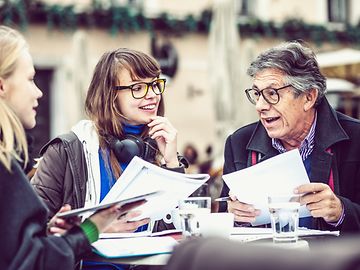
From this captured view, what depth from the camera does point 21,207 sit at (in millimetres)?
2256

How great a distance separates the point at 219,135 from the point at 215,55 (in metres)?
1.40

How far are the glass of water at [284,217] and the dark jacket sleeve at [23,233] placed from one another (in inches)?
27.5

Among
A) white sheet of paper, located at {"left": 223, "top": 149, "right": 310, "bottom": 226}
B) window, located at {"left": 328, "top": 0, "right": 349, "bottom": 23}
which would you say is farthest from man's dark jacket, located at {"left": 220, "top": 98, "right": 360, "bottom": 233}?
window, located at {"left": 328, "top": 0, "right": 349, "bottom": 23}

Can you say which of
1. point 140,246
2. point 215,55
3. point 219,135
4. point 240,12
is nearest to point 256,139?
point 140,246

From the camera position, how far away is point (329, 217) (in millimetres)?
3004

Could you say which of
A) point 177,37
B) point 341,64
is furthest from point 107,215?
point 177,37

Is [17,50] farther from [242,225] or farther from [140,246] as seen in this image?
[242,225]

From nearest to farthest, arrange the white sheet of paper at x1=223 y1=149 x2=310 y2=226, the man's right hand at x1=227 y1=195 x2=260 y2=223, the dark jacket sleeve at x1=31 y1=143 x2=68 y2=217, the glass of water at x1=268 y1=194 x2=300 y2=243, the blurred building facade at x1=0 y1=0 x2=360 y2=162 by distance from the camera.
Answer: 1. the glass of water at x1=268 y1=194 x2=300 y2=243
2. the white sheet of paper at x1=223 y1=149 x2=310 y2=226
3. the man's right hand at x1=227 y1=195 x2=260 y2=223
4. the dark jacket sleeve at x1=31 y1=143 x2=68 y2=217
5. the blurred building facade at x1=0 y1=0 x2=360 y2=162

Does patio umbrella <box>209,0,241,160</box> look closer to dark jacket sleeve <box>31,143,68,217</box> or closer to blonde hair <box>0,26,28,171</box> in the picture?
dark jacket sleeve <box>31,143,68,217</box>

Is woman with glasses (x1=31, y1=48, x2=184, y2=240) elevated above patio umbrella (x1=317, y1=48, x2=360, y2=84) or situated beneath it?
elevated above

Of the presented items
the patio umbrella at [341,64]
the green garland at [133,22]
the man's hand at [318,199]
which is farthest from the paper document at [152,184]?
the green garland at [133,22]

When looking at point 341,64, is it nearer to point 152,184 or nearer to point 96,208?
point 152,184

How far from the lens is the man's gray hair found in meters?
3.49

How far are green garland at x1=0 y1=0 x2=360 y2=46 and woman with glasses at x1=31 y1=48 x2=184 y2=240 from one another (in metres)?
9.01
